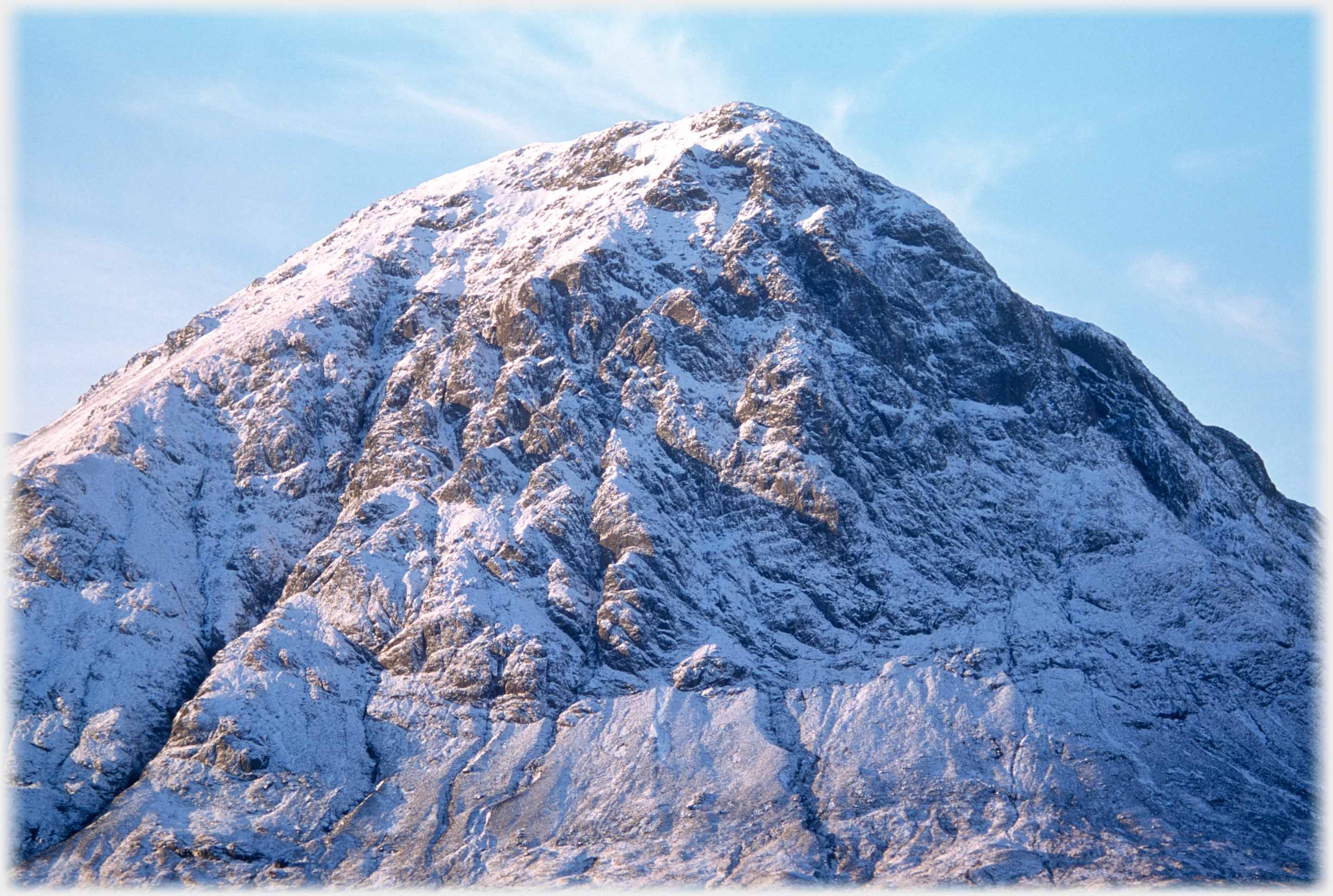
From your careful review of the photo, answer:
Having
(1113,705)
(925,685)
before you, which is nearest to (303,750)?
(925,685)

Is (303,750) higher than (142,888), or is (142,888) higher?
(303,750)

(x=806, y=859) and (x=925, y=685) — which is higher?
(x=925, y=685)

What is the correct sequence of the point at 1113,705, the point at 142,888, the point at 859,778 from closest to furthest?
1. the point at 142,888
2. the point at 859,778
3. the point at 1113,705

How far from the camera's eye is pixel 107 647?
644 ft

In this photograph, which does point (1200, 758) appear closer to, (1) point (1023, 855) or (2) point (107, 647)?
(1) point (1023, 855)

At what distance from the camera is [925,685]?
653 feet

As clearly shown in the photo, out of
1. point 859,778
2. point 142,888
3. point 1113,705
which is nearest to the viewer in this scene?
point 142,888

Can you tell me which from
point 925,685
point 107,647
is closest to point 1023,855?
point 925,685

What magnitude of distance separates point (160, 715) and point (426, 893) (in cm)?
4649

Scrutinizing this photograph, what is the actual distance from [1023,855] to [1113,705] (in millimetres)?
33719

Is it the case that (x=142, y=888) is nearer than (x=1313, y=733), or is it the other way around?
(x=142, y=888)

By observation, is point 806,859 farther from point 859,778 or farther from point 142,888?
point 142,888

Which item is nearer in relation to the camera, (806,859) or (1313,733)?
(806,859)

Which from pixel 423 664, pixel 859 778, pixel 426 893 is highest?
pixel 423 664
